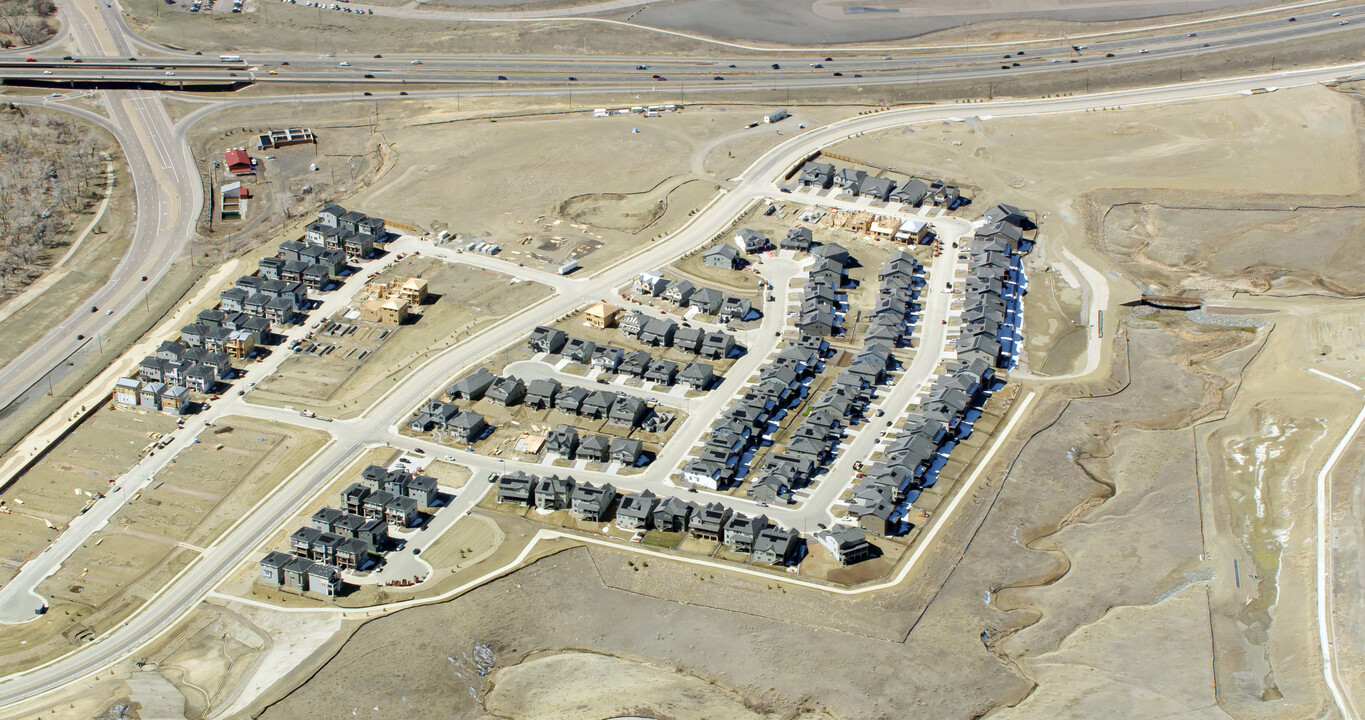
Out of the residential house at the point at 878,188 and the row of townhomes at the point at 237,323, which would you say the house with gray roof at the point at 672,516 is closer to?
the row of townhomes at the point at 237,323

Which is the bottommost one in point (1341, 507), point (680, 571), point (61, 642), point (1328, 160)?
point (61, 642)

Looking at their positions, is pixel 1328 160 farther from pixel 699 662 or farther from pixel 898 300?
pixel 699 662

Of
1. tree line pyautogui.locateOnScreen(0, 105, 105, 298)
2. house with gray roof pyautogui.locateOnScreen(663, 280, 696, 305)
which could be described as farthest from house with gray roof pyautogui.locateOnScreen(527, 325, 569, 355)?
tree line pyautogui.locateOnScreen(0, 105, 105, 298)

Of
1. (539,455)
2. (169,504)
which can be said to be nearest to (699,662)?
(539,455)

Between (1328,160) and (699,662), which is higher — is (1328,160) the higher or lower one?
the higher one

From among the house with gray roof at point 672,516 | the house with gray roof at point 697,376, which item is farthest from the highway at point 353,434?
the house with gray roof at point 697,376

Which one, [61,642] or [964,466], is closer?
[61,642]

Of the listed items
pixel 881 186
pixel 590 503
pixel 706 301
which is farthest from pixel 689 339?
pixel 881 186
